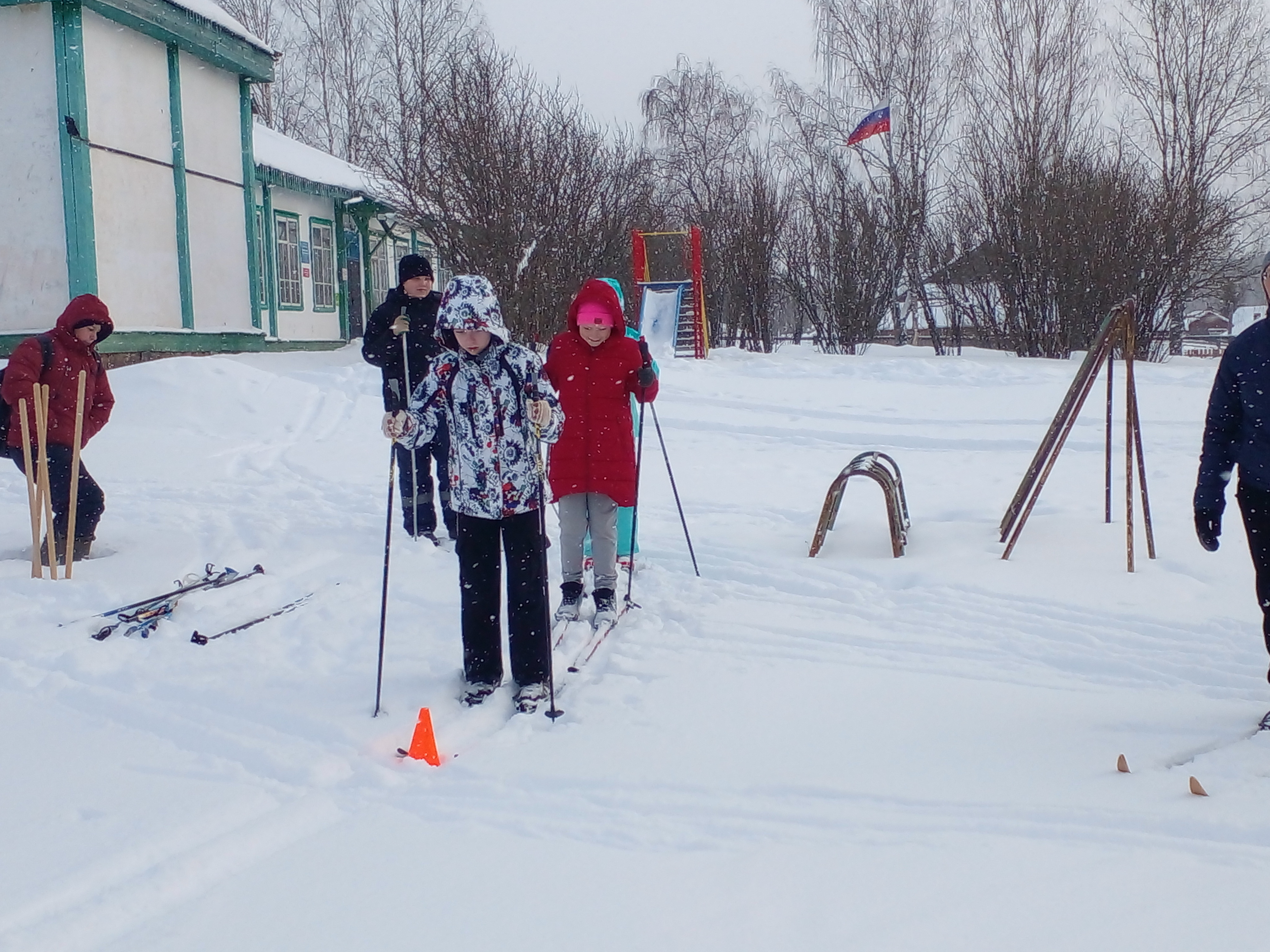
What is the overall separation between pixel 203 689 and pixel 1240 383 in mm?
3895

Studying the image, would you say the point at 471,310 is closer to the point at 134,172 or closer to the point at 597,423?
the point at 597,423

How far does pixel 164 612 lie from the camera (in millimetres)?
4922

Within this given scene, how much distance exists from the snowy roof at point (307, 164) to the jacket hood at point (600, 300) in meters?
14.2

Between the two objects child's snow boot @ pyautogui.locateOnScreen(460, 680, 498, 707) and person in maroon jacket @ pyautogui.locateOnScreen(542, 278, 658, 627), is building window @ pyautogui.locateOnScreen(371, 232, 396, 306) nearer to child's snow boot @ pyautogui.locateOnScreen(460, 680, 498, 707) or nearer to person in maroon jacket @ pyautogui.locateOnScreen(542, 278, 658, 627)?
person in maroon jacket @ pyautogui.locateOnScreen(542, 278, 658, 627)

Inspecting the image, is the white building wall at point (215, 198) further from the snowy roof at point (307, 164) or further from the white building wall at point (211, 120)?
the snowy roof at point (307, 164)

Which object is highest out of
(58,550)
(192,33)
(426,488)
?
(192,33)

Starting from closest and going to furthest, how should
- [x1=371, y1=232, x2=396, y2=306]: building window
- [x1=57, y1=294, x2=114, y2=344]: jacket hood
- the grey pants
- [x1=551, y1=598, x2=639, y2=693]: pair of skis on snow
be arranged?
1. [x1=551, y1=598, x2=639, y2=693]: pair of skis on snow
2. the grey pants
3. [x1=57, y1=294, x2=114, y2=344]: jacket hood
4. [x1=371, y1=232, x2=396, y2=306]: building window

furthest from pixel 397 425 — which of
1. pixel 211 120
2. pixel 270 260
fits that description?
pixel 270 260

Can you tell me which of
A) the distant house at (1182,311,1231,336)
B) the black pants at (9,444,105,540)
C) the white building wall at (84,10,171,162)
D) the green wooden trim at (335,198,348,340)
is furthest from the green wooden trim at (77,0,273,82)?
the distant house at (1182,311,1231,336)

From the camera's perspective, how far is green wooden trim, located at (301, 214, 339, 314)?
66.0ft

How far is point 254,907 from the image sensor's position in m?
2.55

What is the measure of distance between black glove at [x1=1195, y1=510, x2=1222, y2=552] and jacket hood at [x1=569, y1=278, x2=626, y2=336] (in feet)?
7.96

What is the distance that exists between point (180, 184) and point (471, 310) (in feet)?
36.9

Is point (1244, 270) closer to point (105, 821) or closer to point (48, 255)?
point (48, 255)
